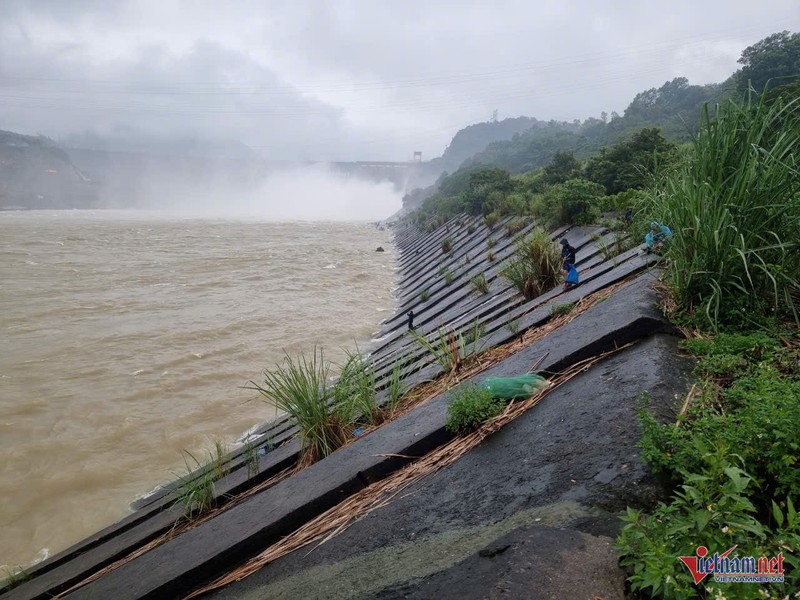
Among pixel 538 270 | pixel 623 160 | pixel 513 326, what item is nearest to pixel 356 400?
pixel 513 326

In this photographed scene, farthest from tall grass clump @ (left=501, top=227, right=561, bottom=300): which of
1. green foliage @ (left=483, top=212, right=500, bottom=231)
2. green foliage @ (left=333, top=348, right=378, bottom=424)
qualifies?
green foliage @ (left=483, top=212, right=500, bottom=231)

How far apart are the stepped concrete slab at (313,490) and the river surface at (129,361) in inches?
67.0

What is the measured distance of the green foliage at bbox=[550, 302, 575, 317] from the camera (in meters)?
3.36

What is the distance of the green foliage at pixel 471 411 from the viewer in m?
2.15

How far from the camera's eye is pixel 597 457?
1.61 metres

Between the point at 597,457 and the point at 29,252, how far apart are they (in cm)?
2181

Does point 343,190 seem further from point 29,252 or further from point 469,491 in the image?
point 469,491

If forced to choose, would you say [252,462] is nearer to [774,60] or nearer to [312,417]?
[312,417]

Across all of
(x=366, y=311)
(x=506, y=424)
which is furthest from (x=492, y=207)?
(x=506, y=424)

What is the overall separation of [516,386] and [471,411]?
27 cm

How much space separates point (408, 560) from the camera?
1.51m

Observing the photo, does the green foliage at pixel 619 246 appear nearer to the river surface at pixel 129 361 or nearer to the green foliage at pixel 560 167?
the river surface at pixel 129 361

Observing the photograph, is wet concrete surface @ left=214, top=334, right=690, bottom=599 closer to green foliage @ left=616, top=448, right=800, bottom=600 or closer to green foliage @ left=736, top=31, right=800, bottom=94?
green foliage @ left=616, top=448, right=800, bottom=600

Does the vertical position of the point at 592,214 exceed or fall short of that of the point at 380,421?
it exceeds it
